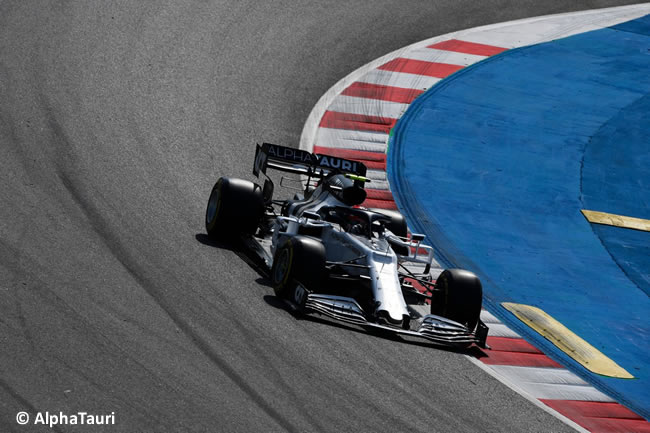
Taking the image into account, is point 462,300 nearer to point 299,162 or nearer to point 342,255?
point 342,255

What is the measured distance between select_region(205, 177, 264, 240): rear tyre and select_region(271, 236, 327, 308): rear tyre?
1.30 meters

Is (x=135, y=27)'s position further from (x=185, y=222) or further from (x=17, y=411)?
(x=17, y=411)

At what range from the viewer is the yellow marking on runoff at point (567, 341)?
32.8 ft

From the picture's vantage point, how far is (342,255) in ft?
32.1

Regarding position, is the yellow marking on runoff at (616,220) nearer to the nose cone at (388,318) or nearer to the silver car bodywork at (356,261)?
the silver car bodywork at (356,261)

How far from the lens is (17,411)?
615 centimetres

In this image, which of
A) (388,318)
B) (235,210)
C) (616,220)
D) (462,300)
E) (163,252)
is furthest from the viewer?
(616,220)

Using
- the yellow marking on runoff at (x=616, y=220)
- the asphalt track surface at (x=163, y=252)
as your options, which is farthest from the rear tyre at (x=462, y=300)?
the yellow marking on runoff at (x=616, y=220)

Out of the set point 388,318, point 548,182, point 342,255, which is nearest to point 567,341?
point 388,318

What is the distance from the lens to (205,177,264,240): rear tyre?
10.3m

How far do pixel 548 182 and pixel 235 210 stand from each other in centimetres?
624

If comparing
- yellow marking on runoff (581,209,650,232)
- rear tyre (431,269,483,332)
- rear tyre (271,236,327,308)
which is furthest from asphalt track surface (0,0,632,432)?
yellow marking on runoff (581,209,650,232)

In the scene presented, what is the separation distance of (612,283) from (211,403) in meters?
6.99

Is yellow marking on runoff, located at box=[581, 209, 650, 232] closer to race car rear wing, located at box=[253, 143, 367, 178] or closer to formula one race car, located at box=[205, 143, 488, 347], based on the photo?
formula one race car, located at box=[205, 143, 488, 347]
